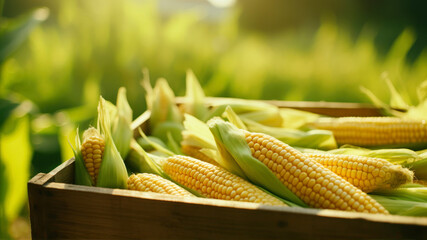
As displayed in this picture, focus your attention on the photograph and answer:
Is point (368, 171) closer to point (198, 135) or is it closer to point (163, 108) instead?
point (198, 135)

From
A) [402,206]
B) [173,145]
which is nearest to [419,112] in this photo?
[402,206]

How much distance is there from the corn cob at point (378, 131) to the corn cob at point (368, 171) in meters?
0.47

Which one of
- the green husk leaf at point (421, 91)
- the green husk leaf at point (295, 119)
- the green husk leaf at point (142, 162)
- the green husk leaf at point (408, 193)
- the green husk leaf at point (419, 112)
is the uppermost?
the green husk leaf at point (421, 91)

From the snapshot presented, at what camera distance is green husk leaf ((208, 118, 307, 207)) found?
1037 mm

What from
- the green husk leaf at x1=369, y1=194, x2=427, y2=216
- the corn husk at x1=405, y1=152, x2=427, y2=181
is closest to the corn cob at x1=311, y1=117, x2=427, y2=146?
the corn husk at x1=405, y1=152, x2=427, y2=181

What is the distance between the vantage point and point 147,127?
176 centimetres

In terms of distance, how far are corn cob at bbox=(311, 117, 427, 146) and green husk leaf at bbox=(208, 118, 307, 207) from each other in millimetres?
666

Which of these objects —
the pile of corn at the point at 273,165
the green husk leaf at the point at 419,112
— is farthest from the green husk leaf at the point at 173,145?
the green husk leaf at the point at 419,112

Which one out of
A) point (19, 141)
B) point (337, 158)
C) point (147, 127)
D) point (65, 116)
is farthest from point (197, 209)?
point (65, 116)

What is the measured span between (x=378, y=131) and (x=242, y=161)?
756 mm

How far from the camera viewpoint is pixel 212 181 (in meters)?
1.08

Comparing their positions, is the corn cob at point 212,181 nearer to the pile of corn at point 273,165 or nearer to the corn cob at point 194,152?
the pile of corn at point 273,165

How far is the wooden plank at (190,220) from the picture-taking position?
2.61 feet

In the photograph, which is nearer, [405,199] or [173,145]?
[405,199]
